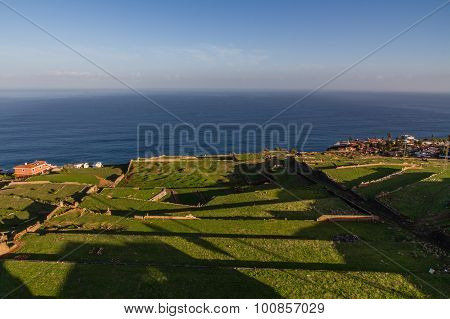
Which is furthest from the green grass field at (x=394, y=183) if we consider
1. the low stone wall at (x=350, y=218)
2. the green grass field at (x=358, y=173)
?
the low stone wall at (x=350, y=218)

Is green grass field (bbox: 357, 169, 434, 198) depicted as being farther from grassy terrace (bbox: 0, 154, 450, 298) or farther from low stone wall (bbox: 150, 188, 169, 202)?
low stone wall (bbox: 150, 188, 169, 202)

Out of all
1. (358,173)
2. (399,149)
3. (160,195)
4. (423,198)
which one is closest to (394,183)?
(423,198)

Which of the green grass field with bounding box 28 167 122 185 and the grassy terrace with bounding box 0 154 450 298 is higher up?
the grassy terrace with bounding box 0 154 450 298

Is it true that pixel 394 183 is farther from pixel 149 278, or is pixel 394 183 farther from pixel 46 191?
pixel 46 191

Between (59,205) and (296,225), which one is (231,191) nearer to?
(296,225)

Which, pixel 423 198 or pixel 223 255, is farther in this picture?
pixel 423 198

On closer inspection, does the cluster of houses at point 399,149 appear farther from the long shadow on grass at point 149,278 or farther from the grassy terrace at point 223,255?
the long shadow on grass at point 149,278

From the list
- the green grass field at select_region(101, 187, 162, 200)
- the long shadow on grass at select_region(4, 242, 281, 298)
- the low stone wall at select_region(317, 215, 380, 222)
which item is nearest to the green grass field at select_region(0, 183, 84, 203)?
the green grass field at select_region(101, 187, 162, 200)
